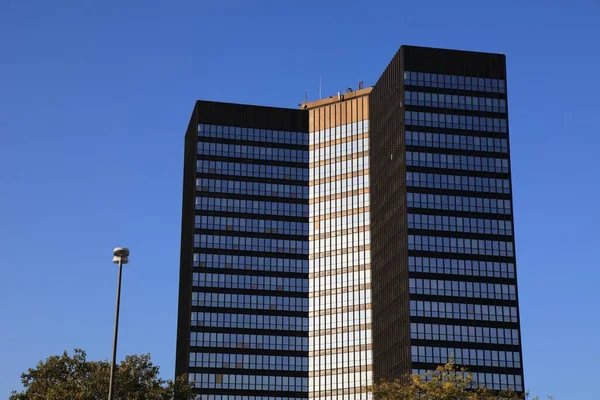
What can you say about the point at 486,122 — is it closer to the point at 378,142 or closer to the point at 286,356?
the point at 378,142

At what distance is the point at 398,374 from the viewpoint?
558 ft

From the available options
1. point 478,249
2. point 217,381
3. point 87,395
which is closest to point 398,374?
point 478,249

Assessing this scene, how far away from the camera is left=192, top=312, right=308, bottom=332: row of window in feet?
633

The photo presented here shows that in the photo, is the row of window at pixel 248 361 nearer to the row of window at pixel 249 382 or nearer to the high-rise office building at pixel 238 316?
the high-rise office building at pixel 238 316

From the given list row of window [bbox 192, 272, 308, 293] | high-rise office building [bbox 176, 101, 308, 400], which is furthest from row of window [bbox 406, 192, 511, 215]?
high-rise office building [bbox 176, 101, 308, 400]

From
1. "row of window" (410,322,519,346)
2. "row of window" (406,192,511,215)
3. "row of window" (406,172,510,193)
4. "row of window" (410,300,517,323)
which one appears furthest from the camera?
"row of window" (406,172,510,193)

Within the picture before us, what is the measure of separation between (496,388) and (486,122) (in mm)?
45402

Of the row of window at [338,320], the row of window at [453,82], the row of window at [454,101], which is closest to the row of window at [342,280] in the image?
the row of window at [338,320]

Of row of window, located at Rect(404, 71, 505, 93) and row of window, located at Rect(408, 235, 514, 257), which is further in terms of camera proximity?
row of window, located at Rect(404, 71, 505, 93)

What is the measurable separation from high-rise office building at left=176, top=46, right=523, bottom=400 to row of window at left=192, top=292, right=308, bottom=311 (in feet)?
0.72

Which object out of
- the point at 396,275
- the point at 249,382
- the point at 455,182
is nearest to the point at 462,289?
the point at 396,275

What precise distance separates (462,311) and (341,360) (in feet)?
108

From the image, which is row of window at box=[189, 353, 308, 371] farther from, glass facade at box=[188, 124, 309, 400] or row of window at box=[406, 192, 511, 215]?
row of window at box=[406, 192, 511, 215]

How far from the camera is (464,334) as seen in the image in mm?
167375
